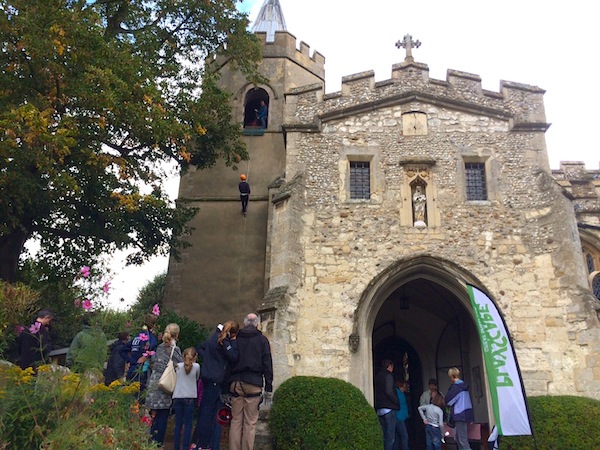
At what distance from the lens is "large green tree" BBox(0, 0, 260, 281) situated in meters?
9.17

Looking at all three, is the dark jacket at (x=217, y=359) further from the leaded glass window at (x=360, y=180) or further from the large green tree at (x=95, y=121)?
the leaded glass window at (x=360, y=180)

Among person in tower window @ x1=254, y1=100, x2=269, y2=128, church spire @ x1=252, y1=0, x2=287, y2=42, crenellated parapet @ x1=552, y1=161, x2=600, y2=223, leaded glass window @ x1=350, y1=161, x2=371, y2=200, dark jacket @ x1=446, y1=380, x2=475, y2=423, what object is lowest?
dark jacket @ x1=446, y1=380, x2=475, y2=423

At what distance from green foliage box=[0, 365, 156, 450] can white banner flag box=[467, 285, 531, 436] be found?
5.05 metres

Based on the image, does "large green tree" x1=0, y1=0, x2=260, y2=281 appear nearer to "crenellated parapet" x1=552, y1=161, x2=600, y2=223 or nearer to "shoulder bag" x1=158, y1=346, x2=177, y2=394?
"shoulder bag" x1=158, y1=346, x2=177, y2=394

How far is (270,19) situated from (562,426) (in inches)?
773

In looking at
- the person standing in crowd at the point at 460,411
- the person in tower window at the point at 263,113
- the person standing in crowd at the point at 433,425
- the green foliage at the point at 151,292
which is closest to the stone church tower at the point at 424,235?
the person standing in crowd at the point at 433,425

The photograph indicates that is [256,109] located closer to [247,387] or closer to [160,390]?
[160,390]

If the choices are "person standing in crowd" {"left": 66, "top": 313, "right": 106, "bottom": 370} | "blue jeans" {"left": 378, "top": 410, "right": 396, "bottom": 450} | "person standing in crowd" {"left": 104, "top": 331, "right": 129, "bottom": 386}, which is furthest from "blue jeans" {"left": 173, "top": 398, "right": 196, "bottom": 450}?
"blue jeans" {"left": 378, "top": 410, "right": 396, "bottom": 450}

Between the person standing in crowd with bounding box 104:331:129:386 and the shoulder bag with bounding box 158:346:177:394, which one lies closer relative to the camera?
the shoulder bag with bounding box 158:346:177:394

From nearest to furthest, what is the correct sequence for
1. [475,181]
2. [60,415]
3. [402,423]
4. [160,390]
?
[60,415]
[160,390]
[402,423]
[475,181]

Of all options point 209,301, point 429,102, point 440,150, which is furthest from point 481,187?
point 209,301

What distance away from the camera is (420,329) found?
13930mm

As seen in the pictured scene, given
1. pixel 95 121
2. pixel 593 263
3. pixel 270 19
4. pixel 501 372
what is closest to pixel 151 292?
pixel 270 19

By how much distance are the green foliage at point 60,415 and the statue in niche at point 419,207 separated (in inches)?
280
